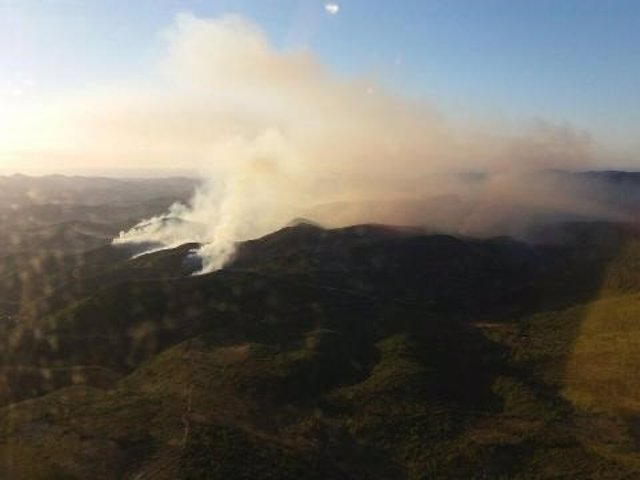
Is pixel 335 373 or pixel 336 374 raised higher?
pixel 335 373

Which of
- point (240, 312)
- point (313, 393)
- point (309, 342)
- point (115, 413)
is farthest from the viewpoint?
point (240, 312)

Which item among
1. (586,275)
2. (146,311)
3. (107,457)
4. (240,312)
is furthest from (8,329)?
(586,275)

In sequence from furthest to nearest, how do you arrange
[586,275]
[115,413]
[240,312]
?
[586,275] → [240,312] → [115,413]

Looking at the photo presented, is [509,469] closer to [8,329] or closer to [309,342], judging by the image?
[309,342]

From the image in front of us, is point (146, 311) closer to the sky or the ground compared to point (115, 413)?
closer to the sky

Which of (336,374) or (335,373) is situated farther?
(335,373)
